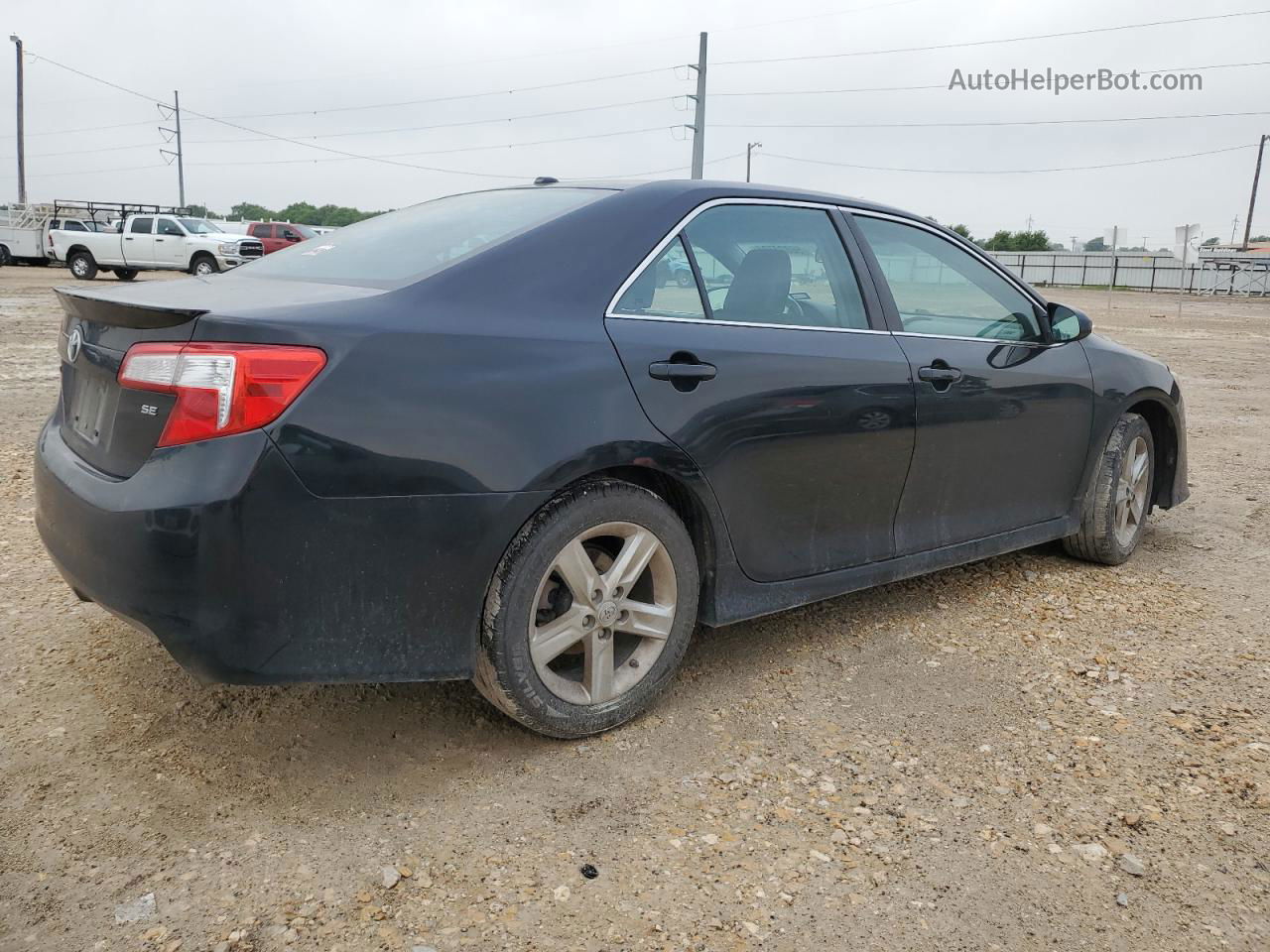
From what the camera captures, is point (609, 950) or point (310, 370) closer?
point (609, 950)

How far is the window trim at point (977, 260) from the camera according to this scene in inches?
145

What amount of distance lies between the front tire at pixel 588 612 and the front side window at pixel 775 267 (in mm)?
733

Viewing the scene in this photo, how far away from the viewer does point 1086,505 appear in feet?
14.8

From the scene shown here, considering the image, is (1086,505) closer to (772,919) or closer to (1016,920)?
(1016,920)

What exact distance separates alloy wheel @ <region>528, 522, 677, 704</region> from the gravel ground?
0.19 meters

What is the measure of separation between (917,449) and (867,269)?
2.11 feet

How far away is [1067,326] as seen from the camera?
13.9ft

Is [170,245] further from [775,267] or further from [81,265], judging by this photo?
[775,267]

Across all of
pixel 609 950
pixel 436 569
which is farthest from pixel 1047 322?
pixel 609 950

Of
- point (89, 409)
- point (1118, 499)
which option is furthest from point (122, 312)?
point (1118, 499)

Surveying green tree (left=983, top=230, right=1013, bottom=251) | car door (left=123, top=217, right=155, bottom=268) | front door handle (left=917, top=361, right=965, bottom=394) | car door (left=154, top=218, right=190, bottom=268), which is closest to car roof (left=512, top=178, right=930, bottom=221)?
front door handle (left=917, top=361, right=965, bottom=394)

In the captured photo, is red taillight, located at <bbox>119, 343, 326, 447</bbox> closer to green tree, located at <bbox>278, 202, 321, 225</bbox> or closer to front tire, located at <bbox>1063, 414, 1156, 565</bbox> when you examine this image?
front tire, located at <bbox>1063, 414, 1156, 565</bbox>

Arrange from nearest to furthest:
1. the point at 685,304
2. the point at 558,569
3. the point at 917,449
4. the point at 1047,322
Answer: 1. the point at 558,569
2. the point at 685,304
3. the point at 917,449
4. the point at 1047,322

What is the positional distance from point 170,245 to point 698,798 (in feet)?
89.5
